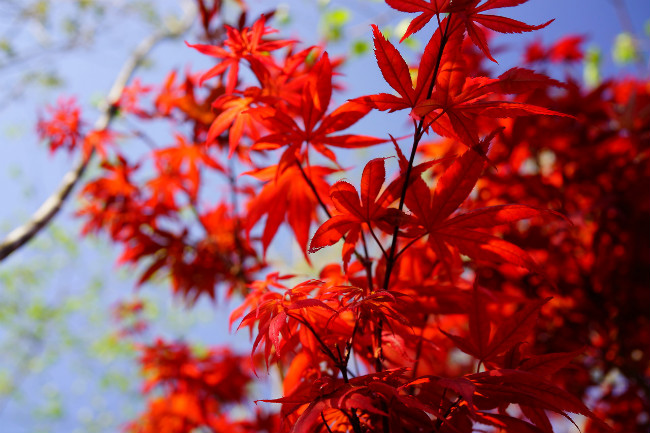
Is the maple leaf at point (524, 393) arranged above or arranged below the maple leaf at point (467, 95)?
below

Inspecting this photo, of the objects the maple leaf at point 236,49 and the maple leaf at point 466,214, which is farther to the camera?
the maple leaf at point 236,49

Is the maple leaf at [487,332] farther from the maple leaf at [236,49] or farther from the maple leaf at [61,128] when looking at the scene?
the maple leaf at [61,128]

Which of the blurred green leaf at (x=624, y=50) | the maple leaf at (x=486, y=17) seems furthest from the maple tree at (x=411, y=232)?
the blurred green leaf at (x=624, y=50)

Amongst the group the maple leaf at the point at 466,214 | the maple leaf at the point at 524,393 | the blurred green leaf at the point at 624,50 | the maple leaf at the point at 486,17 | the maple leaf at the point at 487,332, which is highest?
the blurred green leaf at the point at 624,50

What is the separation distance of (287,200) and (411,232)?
0.96 ft

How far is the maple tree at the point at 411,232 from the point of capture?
1.60 ft

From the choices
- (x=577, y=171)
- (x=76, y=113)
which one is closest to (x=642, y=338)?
(x=577, y=171)

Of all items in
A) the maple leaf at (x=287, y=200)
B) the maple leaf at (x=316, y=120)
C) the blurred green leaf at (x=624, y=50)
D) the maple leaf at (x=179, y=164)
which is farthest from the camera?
the blurred green leaf at (x=624, y=50)

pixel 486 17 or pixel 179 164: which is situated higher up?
pixel 179 164

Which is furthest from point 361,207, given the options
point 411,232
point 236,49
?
point 236,49

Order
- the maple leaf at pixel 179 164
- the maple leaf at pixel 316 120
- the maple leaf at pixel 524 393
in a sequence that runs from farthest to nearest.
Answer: the maple leaf at pixel 179 164
the maple leaf at pixel 316 120
the maple leaf at pixel 524 393

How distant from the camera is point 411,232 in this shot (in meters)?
0.56

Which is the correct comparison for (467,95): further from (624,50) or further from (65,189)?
(624,50)

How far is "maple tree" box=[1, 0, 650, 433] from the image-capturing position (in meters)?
0.49
